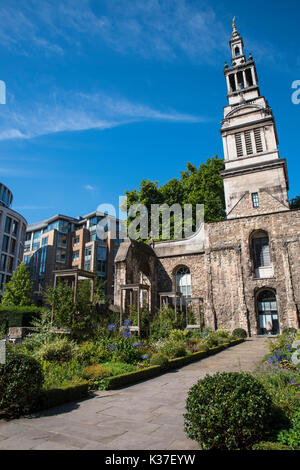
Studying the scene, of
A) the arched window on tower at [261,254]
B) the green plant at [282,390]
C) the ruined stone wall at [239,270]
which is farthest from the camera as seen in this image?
the arched window on tower at [261,254]

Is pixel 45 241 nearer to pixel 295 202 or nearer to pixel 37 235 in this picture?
pixel 37 235

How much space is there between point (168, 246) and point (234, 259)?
6.31 metres

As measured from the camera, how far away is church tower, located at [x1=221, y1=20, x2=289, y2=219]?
2592cm

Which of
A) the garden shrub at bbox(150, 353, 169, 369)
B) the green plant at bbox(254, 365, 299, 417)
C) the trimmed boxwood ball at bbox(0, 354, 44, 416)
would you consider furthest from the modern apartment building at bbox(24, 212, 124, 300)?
the green plant at bbox(254, 365, 299, 417)

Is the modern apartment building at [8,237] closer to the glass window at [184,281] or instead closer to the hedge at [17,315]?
the hedge at [17,315]

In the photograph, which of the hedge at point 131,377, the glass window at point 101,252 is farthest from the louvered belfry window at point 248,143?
the glass window at point 101,252

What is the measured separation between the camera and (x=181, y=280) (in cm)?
2603

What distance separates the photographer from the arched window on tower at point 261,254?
2267cm

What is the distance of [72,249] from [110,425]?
167 ft

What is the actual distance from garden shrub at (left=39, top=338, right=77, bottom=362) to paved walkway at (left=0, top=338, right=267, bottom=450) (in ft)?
5.78

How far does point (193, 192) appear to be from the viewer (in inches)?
1296
